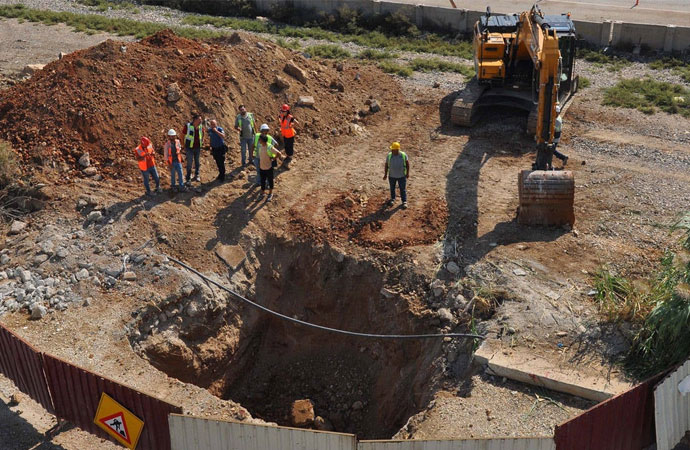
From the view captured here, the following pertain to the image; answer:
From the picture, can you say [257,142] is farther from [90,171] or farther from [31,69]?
[31,69]

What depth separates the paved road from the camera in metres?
26.0

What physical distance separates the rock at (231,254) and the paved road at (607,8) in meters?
18.0

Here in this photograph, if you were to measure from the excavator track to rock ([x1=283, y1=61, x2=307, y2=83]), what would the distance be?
13.0 feet

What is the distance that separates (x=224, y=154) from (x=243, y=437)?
791cm

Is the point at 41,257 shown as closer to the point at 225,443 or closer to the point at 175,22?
the point at 225,443

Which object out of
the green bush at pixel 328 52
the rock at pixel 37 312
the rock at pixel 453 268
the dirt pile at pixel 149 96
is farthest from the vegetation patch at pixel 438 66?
the rock at pixel 37 312

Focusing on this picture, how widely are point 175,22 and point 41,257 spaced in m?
17.6

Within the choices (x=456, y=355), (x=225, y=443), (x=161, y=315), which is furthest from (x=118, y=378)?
(x=456, y=355)

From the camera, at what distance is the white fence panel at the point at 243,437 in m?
8.69

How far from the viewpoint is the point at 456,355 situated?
11.6 metres

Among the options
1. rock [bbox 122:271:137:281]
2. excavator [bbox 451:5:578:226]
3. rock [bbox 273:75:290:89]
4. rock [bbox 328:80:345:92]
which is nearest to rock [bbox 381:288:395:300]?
excavator [bbox 451:5:578:226]

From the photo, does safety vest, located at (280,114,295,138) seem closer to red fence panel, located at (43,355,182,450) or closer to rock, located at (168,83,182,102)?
rock, located at (168,83,182,102)

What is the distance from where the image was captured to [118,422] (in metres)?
9.84

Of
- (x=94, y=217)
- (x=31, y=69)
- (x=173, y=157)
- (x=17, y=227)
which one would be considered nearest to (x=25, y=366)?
(x=94, y=217)
